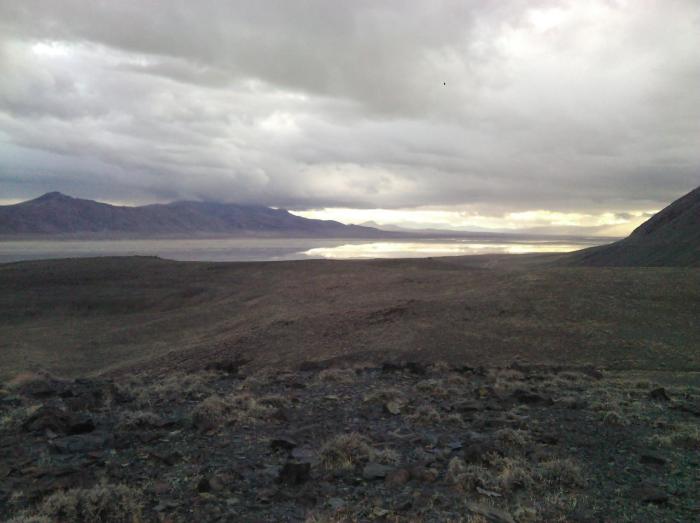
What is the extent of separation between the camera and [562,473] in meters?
7.98

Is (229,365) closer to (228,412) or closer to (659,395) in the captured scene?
(228,412)

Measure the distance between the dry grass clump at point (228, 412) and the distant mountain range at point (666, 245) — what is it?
144 feet

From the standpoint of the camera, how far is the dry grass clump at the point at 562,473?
7.82m

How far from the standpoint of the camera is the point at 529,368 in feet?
58.9

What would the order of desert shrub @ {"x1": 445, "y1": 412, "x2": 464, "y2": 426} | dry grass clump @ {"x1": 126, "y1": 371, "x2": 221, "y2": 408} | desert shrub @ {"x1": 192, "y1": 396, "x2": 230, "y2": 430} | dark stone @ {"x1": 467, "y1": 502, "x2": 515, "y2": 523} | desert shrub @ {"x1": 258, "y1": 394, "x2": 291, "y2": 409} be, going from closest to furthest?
dark stone @ {"x1": 467, "y1": 502, "x2": 515, "y2": 523} < desert shrub @ {"x1": 192, "y1": 396, "x2": 230, "y2": 430} < desert shrub @ {"x1": 445, "y1": 412, "x2": 464, "y2": 426} < desert shrub @ {"x1": 258, "y1": 394, "x2": 291, "y2": 409} < dry grass clump @ {"x1": 126, "y1": 371, "x2": 221, "y2": 408}

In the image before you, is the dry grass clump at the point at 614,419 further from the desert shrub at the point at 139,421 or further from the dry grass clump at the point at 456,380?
the desert shrub at the point at 139,421

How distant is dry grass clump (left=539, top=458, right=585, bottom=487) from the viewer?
25.6 ft

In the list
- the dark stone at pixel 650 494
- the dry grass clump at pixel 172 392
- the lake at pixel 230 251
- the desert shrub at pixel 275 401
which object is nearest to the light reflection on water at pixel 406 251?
the lake at pixel 230 251

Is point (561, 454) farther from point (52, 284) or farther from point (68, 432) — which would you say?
point (52, 284)

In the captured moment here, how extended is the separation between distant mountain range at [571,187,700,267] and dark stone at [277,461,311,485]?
46185mm

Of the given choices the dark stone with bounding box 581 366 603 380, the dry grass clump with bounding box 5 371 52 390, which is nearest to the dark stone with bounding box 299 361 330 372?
the dark stone with bounding box 581 366 603 380

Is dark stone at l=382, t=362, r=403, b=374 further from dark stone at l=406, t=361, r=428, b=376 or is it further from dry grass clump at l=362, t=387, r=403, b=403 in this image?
dry grass clump at l=362, t=387, r=403, b=403

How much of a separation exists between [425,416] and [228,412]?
4.23 m

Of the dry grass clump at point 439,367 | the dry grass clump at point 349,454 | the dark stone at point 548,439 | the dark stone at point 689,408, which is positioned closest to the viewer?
the dry grass clump at point 349,454
